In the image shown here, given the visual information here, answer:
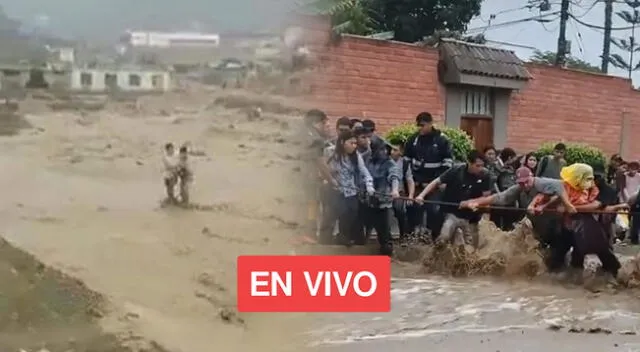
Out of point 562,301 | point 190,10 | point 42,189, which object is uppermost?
point 190,10

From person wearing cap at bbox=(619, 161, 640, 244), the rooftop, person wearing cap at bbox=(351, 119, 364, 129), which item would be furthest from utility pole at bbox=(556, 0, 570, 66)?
person wearing cap at bbox=(351, 119, 364, 129)

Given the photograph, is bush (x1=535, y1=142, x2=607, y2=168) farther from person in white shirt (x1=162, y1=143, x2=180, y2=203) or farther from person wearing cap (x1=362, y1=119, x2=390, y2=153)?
person in white shirt (x1=162, y1=143, x2=180, y2=203)

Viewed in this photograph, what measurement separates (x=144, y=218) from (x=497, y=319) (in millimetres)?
2558

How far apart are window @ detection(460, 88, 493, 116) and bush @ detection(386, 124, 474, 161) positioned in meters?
1.65

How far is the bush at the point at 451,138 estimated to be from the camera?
22.2 ft

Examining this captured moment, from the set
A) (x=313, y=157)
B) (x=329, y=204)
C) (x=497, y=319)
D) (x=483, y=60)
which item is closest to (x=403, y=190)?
(x=497, y=319)

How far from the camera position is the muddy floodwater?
11.8 ft

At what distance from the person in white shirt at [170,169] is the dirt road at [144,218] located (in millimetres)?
16

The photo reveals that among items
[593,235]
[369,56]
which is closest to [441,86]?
[369,56]

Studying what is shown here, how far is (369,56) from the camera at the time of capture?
22.0 feet

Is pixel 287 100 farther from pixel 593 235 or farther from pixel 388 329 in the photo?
pixel 593 235

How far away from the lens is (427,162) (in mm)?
5504

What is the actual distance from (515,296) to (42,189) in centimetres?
326

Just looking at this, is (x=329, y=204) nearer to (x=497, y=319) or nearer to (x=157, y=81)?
(x=157, y=81)
